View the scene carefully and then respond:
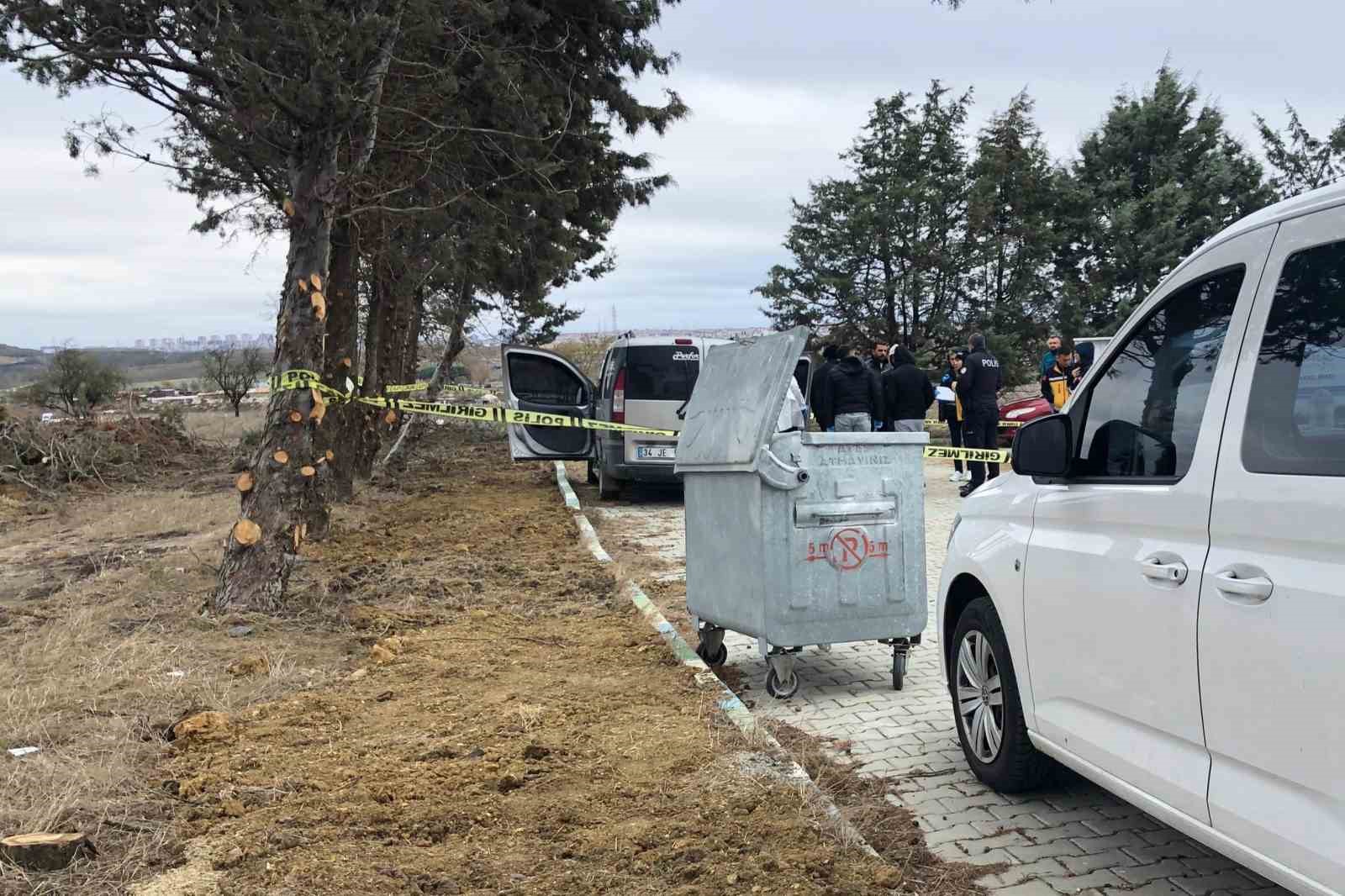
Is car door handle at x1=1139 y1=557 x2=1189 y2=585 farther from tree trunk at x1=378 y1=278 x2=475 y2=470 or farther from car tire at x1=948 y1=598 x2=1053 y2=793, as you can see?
tree trunk at x1=378 y1=278 x2=475 y2=470

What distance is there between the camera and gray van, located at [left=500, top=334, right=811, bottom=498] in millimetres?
13695

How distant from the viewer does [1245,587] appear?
2.65m

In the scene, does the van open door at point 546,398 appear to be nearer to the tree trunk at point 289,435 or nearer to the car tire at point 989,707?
the tree trunk at point 289,435

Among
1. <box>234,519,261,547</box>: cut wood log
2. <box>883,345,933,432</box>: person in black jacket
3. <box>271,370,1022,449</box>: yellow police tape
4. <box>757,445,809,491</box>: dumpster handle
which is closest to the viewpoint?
<box>757,445,809,491</box>: dumpster handle

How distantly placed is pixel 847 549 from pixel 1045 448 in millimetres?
2078

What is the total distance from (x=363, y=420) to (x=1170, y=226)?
2190 cm

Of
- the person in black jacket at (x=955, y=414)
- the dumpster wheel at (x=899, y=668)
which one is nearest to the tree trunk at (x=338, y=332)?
the dumpster wheel at (x=899, y=668)

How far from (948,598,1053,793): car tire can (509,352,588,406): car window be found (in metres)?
10.7

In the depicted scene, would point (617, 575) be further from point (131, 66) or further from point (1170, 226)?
point (1170, 226)

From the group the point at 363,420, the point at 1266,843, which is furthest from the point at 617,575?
the point at 363,420

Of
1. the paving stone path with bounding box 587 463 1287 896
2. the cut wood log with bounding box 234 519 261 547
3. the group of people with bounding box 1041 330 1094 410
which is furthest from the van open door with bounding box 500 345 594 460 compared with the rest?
the paving stone path with bounding box 587 463 1287 896

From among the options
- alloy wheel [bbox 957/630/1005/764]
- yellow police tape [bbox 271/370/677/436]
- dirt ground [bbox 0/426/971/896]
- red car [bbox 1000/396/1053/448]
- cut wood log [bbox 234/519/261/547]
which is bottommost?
dirt ground [bbox 0/426/971/896]

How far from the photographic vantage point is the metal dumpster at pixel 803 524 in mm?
5426

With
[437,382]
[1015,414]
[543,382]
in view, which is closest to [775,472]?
[543,382]
